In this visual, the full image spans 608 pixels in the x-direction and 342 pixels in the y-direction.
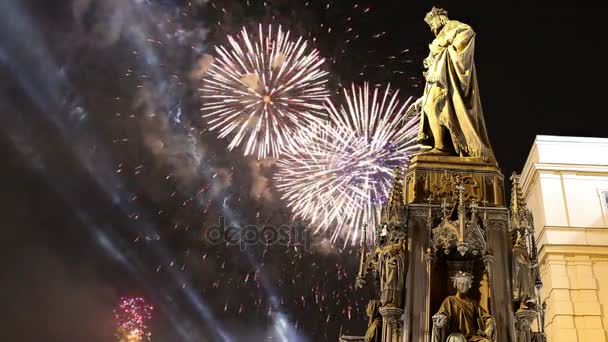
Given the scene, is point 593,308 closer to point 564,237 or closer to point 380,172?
point 564,237

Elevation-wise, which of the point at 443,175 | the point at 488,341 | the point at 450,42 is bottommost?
the point at 488,341

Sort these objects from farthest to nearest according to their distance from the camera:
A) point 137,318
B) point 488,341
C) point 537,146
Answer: point 137,318, point 537,146, point 488,341

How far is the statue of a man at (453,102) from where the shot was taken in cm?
1689

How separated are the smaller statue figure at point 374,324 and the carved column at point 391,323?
282 millimetres

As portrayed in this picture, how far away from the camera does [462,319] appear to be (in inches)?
534

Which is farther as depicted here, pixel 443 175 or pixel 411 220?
pixel 443 175

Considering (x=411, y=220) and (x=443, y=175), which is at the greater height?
(x=443, y=175)

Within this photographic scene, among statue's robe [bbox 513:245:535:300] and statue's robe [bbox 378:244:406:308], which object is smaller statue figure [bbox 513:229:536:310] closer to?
statue's robe [bbox 513:245:535:300]

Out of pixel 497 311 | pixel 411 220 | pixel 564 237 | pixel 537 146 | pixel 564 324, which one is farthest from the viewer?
pixel 537 146

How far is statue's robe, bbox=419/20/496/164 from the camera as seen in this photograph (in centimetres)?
1684

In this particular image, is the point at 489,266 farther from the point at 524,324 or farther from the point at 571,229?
the point at 571,229

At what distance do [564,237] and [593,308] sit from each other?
4.35 m

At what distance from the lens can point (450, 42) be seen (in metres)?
18.2

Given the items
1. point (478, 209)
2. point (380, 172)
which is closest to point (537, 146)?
point (380, 172)
